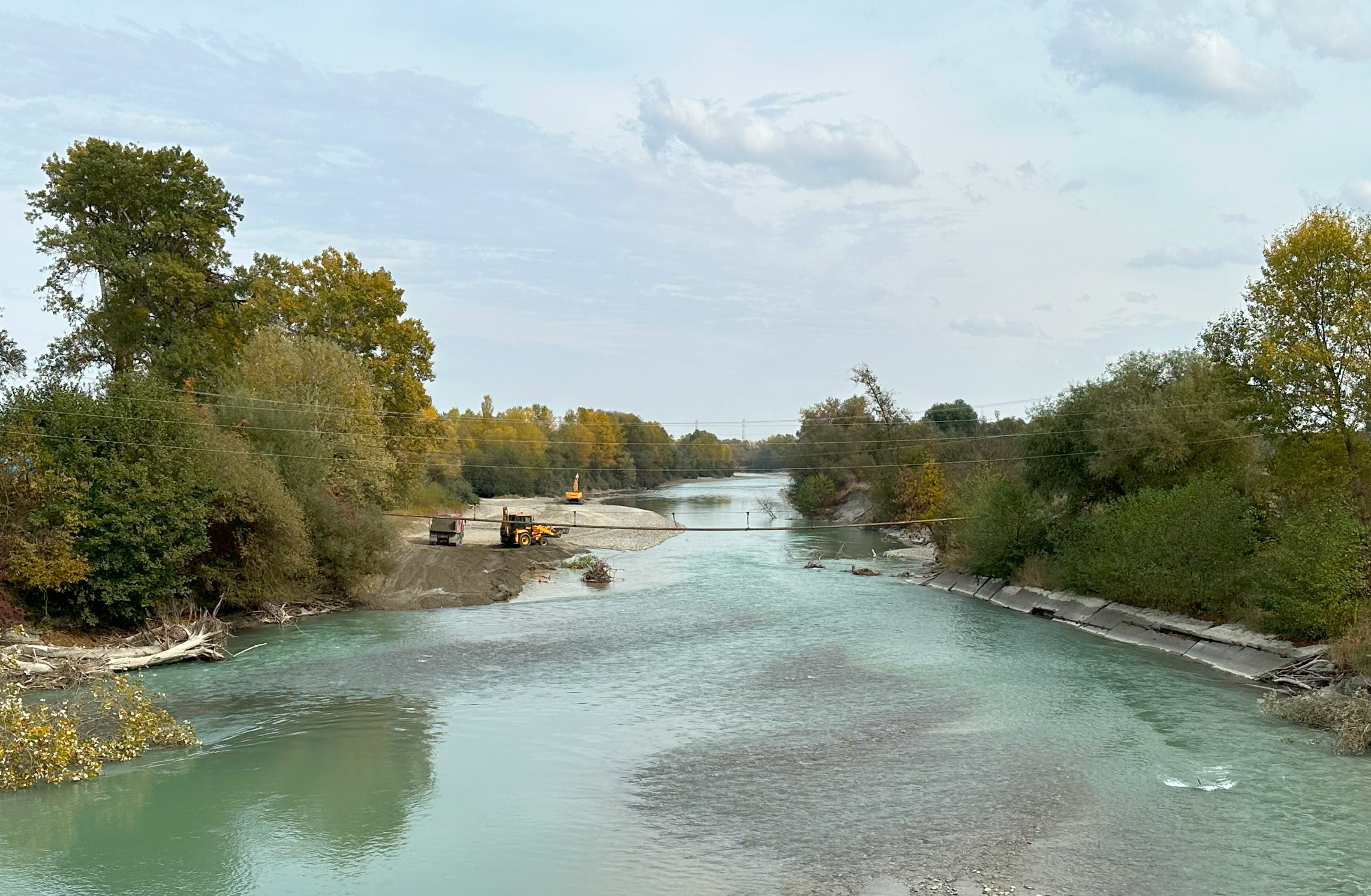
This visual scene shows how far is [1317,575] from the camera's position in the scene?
26.1m

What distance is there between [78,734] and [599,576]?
3060 cm

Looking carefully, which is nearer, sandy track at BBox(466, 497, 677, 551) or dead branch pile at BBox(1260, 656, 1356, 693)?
dead branch pile at BBox(1260, 656, 1356, 693)

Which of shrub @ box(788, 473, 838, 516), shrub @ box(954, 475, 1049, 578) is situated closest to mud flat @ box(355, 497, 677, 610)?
shrub @ box(954, 475, 1049, 578)

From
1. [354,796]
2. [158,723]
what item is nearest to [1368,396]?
[354,796]

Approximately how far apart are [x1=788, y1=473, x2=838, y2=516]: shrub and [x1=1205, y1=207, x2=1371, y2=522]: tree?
197 feet

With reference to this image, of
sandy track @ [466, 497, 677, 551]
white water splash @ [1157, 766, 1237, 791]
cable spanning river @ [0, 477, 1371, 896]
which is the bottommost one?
cable spanning river @ [0, 477, 1371, 896]

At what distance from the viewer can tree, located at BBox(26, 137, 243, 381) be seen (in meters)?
47.1

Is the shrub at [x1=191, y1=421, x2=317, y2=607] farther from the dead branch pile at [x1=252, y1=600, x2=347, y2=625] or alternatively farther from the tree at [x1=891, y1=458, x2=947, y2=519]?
the tree at [x1=891, y1=458, x2=947, y2=519]

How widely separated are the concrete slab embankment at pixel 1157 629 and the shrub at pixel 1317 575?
615 mm

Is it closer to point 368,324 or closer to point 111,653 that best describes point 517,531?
point 368,324

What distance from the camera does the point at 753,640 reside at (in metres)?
34.5

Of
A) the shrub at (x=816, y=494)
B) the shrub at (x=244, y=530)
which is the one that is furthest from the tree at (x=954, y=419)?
the shrub at (x=244, y=530)

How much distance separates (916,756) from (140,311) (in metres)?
43.5

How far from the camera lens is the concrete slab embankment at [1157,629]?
2711 cm
